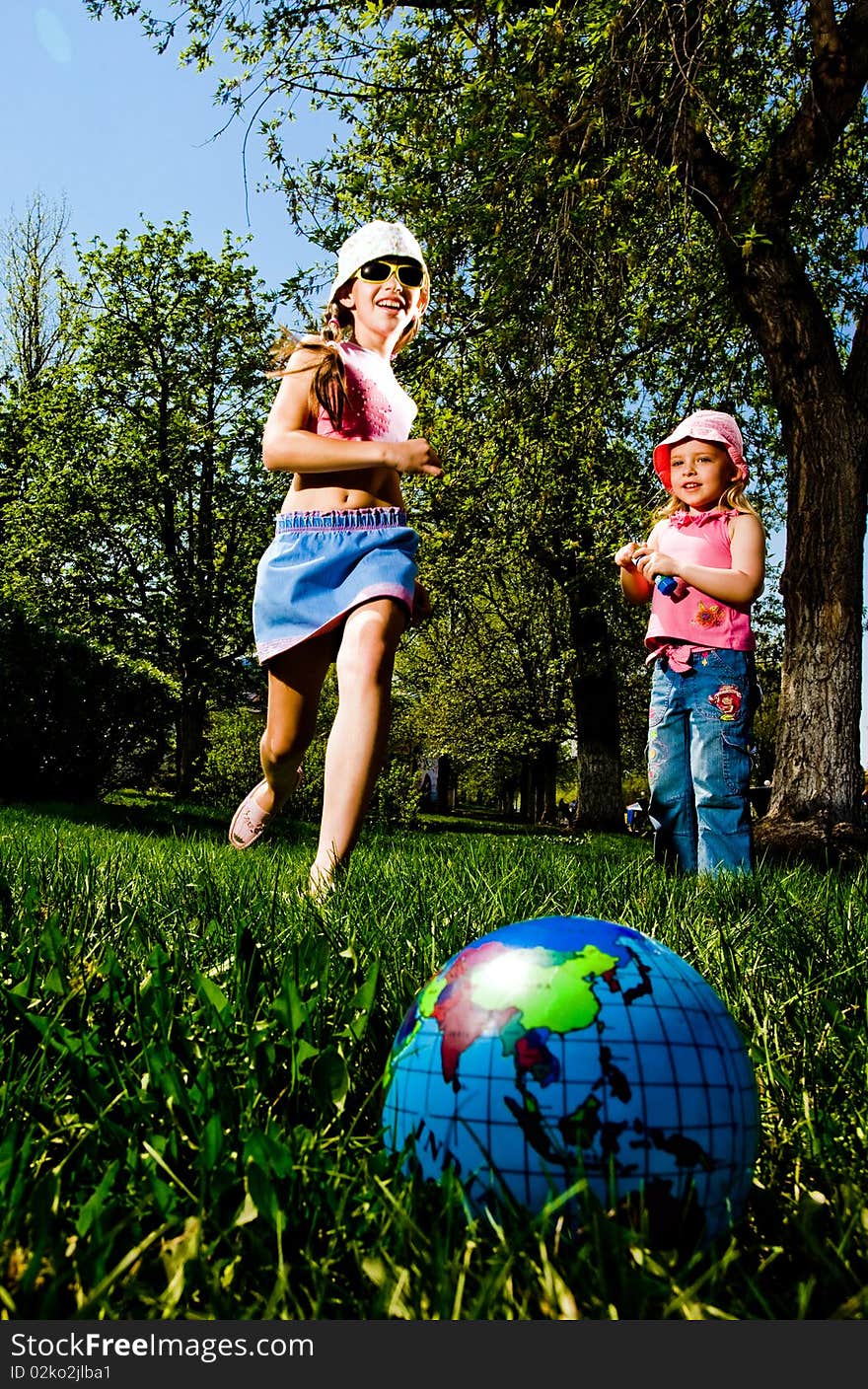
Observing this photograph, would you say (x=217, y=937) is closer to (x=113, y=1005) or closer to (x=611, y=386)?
(x=113, y=1005)

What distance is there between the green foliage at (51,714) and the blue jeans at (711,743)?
9434 millimetres

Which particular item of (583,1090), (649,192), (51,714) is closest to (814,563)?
(649,192)

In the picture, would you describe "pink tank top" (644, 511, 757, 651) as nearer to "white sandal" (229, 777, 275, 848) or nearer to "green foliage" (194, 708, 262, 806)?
"white sandal" (229, 777, 275, 848)

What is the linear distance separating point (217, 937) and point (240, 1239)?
1363 millimetres

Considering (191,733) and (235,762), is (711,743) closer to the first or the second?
(235,762)

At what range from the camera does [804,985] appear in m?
2.35

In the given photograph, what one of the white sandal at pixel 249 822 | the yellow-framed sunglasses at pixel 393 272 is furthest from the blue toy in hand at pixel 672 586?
the white sandal at pixel 249 822

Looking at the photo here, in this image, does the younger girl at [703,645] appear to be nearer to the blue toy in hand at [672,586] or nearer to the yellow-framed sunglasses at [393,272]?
the blue toy in hand at [672,586]

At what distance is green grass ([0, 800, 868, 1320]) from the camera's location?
3.53 feet

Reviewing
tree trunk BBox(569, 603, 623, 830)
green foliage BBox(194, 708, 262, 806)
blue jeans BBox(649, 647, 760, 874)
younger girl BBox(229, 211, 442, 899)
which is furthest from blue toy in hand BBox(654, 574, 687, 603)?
tree trunk BBox(569, 603, 623, 830)

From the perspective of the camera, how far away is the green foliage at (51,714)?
1231 centimetres

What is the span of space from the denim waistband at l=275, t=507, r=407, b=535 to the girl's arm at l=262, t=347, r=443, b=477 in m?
0.18

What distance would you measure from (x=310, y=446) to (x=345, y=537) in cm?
36

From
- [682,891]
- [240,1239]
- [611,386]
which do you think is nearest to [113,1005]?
[240,1239]
